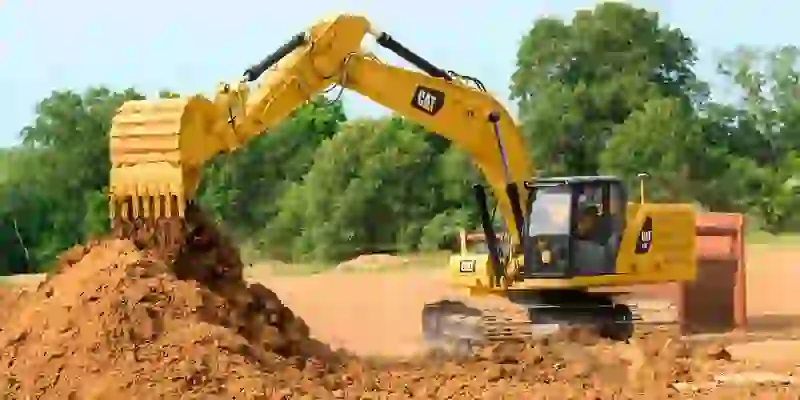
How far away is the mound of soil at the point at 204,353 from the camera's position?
9.35 metres

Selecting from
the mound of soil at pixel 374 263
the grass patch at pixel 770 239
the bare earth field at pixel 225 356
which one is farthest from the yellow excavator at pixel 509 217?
the grass patch at pixel 770 239

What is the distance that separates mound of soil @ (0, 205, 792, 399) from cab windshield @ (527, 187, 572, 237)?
6.71ft

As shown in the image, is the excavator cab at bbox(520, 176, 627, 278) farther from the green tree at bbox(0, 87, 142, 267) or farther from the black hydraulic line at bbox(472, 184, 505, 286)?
the green tree at bbox(0, 87, 142, 267)

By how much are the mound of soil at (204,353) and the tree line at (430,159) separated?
2525cm

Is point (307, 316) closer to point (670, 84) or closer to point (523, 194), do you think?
point (523, 194)

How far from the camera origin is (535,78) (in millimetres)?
51125

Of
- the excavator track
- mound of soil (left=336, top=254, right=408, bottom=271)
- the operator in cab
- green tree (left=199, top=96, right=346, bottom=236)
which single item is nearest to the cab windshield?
the operator in cab

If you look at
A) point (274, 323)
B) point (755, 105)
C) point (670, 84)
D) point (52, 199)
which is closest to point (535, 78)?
point (670, 84)

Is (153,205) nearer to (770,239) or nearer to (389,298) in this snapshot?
(389,298)

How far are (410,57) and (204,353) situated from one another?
179 inches

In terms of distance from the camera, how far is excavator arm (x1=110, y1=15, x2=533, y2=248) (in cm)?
1079

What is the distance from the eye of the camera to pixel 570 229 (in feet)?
44.5

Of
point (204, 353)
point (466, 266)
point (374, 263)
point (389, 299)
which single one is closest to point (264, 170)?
point (374, 263)

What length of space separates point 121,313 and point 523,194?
5.26 m
